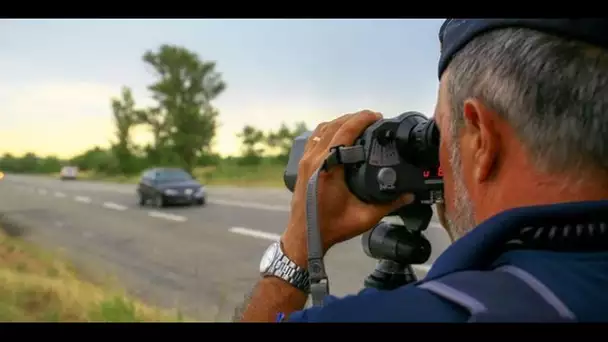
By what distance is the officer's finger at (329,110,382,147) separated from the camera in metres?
0.78

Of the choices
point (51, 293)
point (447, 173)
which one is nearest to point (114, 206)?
point (51, 293)

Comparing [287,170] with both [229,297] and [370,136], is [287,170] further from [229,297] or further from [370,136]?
[229,297]

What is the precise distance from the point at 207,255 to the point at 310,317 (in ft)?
13.1

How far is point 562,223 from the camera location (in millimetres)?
515

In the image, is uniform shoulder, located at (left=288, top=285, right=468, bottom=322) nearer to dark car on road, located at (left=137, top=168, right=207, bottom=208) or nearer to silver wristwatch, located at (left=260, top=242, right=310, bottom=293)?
silver wristwatch, located at (left=260, top=242, right=310, bottom=293)

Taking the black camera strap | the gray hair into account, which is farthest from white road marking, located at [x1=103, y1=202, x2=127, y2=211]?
the gray hair

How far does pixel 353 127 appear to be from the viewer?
0.79 metres

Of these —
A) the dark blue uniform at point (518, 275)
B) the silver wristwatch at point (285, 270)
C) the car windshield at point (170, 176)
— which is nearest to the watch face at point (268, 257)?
the silver wristwatch at point (285, 270)

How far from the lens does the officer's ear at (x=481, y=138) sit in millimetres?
565

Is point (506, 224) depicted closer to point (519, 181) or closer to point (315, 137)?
point (519, 181)

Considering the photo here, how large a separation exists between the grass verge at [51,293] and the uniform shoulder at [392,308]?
1373mm

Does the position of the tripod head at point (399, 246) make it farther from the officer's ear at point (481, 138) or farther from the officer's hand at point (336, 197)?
the officer's ear at point (481, 138)

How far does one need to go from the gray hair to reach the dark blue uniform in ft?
0.16
